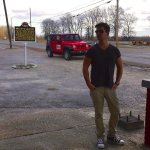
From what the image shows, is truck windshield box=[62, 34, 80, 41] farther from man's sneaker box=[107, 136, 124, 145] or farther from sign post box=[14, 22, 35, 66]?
man's sneaker box=[107, 136, 124, 145]

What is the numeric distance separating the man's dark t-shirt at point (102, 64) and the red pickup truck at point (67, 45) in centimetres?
1756

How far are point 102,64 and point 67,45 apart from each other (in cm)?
1827

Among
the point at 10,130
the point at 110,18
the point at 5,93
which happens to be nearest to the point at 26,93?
the point at 5,93

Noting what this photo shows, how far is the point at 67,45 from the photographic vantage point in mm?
23234

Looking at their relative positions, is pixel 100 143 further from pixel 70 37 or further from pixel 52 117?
pixel 70 37

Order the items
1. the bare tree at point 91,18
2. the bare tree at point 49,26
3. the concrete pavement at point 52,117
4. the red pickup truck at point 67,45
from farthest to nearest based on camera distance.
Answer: the bare tree at point 49,26, the bare tree at point 91,18, the red pickup truck at point 67,45, the concrete pavement at point 52,117

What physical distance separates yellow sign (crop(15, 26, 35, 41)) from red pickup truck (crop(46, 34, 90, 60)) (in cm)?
397

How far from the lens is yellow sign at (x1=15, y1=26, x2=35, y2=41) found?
63.2 feet

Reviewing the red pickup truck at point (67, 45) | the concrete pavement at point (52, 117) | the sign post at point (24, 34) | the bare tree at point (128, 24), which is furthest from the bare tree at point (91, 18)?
the concrete pavement at point (52, 117)

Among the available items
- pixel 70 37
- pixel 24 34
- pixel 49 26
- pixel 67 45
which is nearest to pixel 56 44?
pixel 70 37

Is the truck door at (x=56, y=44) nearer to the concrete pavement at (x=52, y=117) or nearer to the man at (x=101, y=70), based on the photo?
the concrete pavement at (x=52, y=117)

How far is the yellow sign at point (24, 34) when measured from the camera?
19.3m

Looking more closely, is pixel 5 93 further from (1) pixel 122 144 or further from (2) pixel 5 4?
(2) pixel 5 4

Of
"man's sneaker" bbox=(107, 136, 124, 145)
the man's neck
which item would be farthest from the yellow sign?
the man's neck
